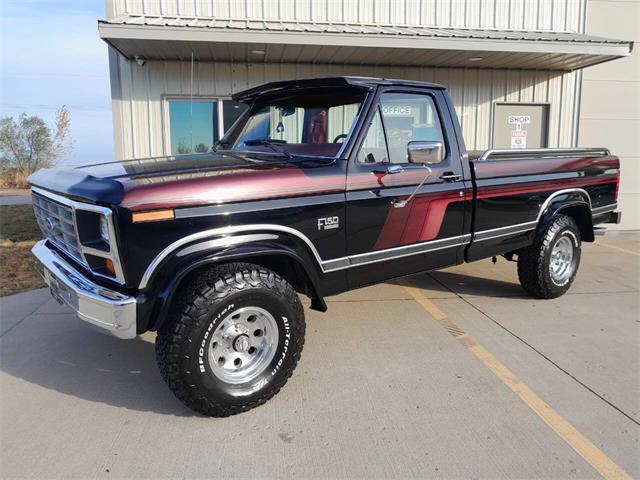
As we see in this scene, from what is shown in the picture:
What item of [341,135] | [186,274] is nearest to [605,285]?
[341,135]

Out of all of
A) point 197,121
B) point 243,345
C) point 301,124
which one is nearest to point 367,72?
point 197,121

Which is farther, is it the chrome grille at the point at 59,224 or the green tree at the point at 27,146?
the green tree at the point at 27,146

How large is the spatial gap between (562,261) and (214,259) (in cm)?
428

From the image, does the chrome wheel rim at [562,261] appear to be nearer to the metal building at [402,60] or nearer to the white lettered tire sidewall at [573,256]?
the white lettered tire sidewall at [573,256]

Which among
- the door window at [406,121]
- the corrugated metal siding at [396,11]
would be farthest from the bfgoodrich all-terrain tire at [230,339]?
the corrugated metal siding at [396,11]

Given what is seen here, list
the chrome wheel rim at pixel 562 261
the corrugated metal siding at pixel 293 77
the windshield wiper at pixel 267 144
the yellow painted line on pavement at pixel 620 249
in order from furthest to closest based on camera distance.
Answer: the corrugated metal siding at pixel 293 77 → the yellow painted line on pavement at pixel 620 249 → the chrome wheel rim at pixel 562 261 → the windshield wiper at pixel 267 144

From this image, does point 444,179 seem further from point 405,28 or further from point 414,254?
point 405,28

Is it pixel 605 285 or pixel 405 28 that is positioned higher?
pixel 405 28

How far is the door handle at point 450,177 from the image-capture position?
4.21m

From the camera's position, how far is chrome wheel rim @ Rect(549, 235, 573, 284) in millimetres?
5551

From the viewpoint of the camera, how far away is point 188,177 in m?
3.06

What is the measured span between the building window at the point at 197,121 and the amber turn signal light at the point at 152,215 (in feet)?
20.5

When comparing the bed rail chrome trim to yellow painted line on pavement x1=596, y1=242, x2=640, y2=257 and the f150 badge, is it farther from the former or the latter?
yellow painted line on pavement x1=596, y1=242, x2=640, y2=257

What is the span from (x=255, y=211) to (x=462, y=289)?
3.61 meters
